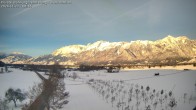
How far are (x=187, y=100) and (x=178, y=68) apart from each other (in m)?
21.9

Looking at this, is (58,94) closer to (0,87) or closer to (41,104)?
(41,104)

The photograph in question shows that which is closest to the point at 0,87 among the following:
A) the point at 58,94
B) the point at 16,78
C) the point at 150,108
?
the point at 16,78

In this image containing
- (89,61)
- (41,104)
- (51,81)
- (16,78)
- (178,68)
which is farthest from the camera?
(178,68)

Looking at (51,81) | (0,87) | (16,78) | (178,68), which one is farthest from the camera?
(178,68)

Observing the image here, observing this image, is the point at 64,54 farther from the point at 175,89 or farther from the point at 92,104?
the point at 175,89

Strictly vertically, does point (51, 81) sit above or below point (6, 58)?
below

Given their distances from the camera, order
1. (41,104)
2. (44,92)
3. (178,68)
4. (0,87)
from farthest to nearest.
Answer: (178,68), (0,87), (44,92), (41,104)

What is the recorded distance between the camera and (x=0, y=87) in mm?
20812

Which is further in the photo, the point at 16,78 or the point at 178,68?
the point at 178,68

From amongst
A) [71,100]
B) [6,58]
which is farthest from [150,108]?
[6,58]

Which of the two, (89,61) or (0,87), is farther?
(89,61)

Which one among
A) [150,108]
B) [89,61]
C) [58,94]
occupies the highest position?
[89,61]

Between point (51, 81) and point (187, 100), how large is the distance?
1192 cm

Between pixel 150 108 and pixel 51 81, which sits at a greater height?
pixel 51 81
